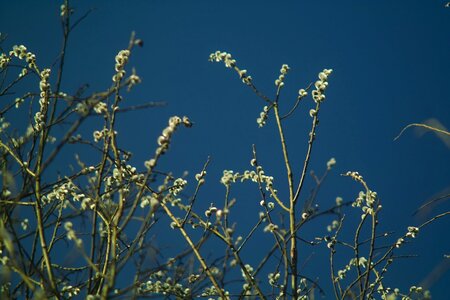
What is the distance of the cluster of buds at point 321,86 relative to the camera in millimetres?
4770

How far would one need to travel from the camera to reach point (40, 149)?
2863 millimetres

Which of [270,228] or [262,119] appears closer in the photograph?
[270,228]

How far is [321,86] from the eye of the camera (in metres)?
4.86

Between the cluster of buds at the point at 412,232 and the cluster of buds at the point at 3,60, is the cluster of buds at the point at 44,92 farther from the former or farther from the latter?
the cluster of buds at the point at 412,232

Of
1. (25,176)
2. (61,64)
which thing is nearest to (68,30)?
(61,64)

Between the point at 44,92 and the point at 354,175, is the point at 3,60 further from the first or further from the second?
the point at 354,175

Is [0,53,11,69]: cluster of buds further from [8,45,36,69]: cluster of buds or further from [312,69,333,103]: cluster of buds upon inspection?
[312,69,333,103]: cluster of buds

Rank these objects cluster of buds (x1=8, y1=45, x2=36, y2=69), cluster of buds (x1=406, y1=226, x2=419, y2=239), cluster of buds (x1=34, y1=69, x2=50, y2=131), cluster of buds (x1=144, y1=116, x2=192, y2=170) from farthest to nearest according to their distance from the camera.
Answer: cluster of buds (x1=406, y1=226, x2=419, y2=239)
cluster of buds (x1=8, y1=45, x2=36, y2=69)
cluster of buds (x1=34, y1=69, x2=50, y2=131)
cluster of buds (x1=144, y1=116, x2=192, y2=170)

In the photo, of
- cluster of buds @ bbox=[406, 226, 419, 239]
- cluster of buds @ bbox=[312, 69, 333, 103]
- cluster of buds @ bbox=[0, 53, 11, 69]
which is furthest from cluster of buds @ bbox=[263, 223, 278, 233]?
cluster of buds @ bbox=[0, 53, 11, 69]

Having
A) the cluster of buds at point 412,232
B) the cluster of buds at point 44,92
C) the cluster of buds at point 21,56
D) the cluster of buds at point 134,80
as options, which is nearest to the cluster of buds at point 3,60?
the cluster of buds at point 21,56

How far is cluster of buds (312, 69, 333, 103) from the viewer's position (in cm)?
477

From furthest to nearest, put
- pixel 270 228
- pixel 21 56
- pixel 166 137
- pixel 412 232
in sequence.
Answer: pixel 412 232 → pixel 21 56 → pixel 270 228 → pixel 166 137

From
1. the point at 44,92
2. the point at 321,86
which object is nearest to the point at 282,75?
the point at 321,86

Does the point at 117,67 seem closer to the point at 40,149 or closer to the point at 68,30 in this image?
the point at 68,30
